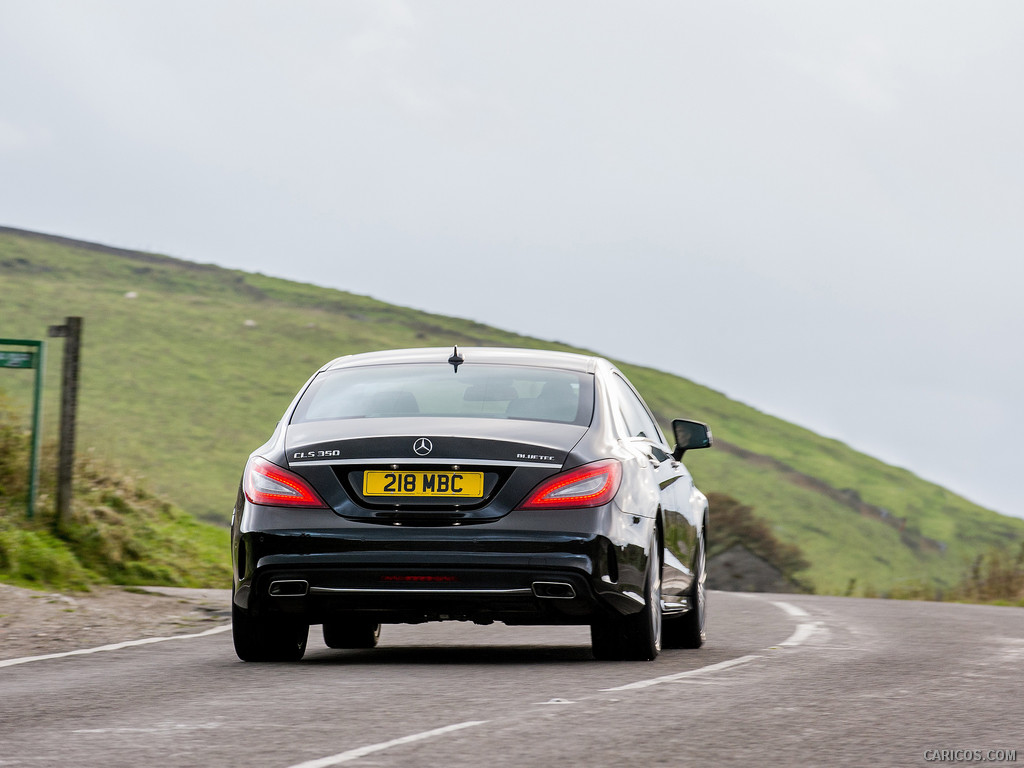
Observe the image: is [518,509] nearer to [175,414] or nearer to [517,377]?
[517,377]

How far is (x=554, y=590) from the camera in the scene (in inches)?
323

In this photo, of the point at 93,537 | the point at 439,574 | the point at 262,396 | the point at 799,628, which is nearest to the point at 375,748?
the point at 439,574

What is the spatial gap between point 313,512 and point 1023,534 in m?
82.3

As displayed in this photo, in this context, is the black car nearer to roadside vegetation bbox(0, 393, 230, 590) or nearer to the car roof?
the car roof

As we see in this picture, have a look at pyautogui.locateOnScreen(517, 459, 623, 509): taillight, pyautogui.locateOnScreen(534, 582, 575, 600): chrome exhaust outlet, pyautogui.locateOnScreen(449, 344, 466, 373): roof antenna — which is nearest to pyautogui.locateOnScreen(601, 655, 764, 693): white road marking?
pyautogui.locateOnScreen(534, 582, 575, 600): chrome exhaust outlet

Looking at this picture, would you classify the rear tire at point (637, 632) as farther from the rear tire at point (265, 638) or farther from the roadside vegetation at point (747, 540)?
the roadside vegetation at point (747, 540)

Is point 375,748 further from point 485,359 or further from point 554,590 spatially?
point 485,359

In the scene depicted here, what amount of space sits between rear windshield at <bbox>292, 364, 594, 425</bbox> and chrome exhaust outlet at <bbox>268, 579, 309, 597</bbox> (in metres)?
0.95

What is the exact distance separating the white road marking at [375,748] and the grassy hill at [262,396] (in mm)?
50931

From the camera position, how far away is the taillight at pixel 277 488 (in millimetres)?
8312

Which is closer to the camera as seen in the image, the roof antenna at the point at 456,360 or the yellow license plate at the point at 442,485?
the yellow license plate at the point at 442,485

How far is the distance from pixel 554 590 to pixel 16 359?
9.49m

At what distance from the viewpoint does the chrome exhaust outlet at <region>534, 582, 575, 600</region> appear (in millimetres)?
8164

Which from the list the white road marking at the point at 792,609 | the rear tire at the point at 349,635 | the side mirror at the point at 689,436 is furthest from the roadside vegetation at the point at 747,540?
the rear tire at the point at 349,635
